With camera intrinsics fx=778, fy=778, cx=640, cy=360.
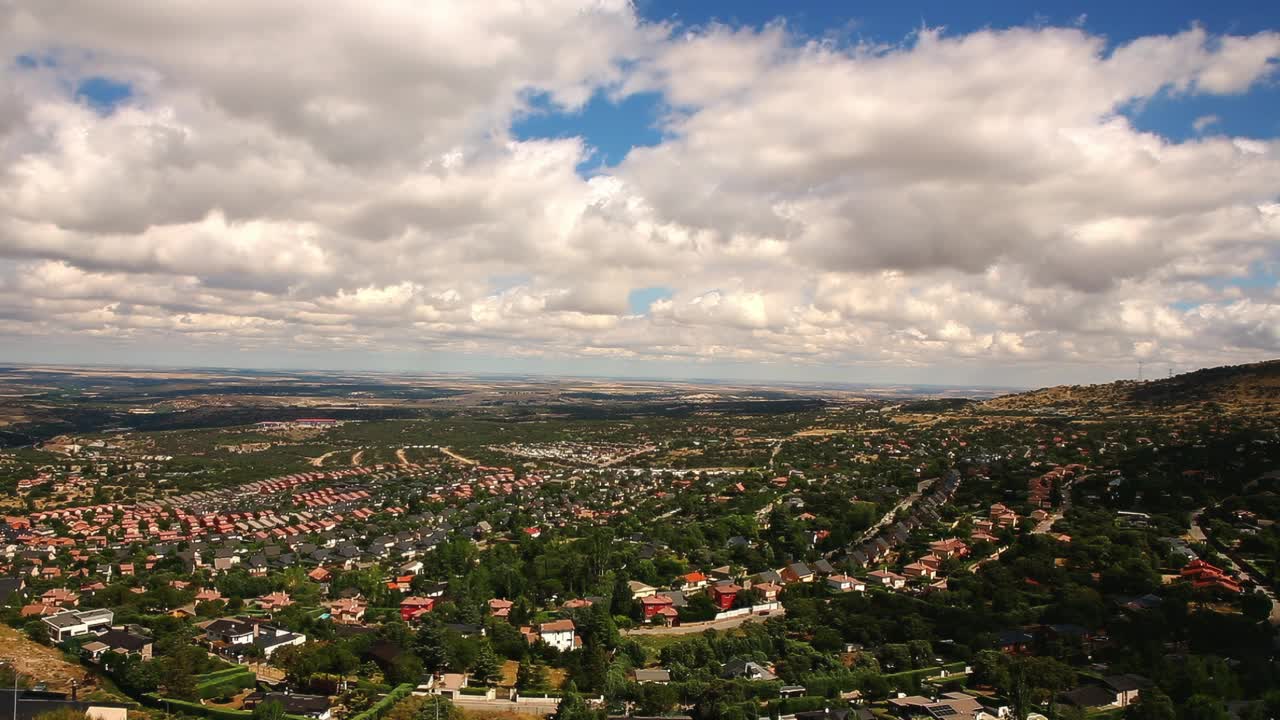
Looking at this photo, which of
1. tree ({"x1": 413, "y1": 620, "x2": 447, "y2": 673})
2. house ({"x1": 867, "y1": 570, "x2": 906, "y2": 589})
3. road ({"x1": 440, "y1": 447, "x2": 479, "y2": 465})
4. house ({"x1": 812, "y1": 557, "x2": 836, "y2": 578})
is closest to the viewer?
tree ({"x1": 413, "y1": 620, "x2": 447, "y2": 673})

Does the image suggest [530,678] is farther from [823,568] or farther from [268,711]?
[823,568]

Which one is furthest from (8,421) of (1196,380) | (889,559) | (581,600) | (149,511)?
(1196,380)

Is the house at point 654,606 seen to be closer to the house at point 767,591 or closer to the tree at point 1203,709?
the house at point 767,591

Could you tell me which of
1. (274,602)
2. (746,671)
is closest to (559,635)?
(746,671)

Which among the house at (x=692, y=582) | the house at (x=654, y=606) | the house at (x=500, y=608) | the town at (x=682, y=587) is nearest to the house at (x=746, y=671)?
the town at (x=682, y=587)

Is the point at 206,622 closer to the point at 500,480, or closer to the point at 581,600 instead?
the point at 581,600

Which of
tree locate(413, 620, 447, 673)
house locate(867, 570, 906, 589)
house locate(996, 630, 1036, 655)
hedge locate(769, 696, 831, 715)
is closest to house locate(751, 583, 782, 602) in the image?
house locate(867, 570, 906, 589)

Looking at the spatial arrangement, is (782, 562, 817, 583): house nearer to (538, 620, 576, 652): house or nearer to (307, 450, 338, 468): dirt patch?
(538, 620, 576, 652): house
